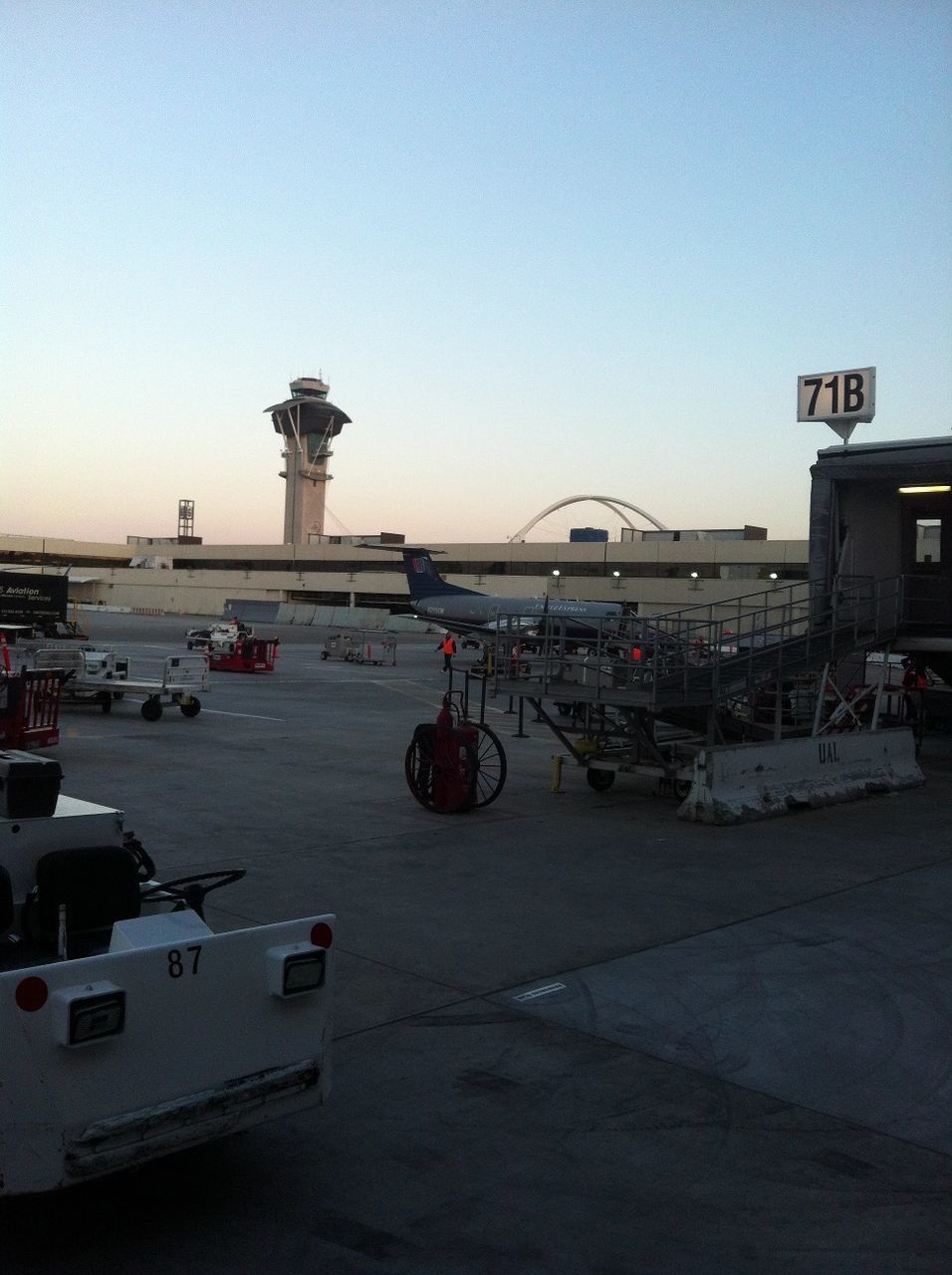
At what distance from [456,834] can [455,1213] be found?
316 inches

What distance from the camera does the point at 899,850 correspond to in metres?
12.5

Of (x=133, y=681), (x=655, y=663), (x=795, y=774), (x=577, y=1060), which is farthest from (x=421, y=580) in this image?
(x=577, y=1060)

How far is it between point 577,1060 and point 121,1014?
309 centimetres

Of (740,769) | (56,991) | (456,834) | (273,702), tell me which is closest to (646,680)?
(740,769)

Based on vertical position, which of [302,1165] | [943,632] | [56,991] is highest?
[943,632]

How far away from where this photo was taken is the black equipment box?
17.2 feet

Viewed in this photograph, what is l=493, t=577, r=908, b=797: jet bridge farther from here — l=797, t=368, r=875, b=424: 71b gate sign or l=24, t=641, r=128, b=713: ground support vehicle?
l=24, t=641, r=128, b=713: ground support vehicle

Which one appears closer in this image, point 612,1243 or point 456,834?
point 612,1243

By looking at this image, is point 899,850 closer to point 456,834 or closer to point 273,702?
point 456,834

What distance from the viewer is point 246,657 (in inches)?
1501

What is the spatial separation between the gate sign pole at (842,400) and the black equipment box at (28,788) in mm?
19207

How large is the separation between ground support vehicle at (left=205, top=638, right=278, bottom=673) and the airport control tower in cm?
11849

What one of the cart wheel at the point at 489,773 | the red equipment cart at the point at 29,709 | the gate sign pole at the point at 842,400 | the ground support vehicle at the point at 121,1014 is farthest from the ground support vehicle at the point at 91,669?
the ground support vehicle at the point at 121,1014

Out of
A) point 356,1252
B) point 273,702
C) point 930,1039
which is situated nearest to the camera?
point 356,1252
